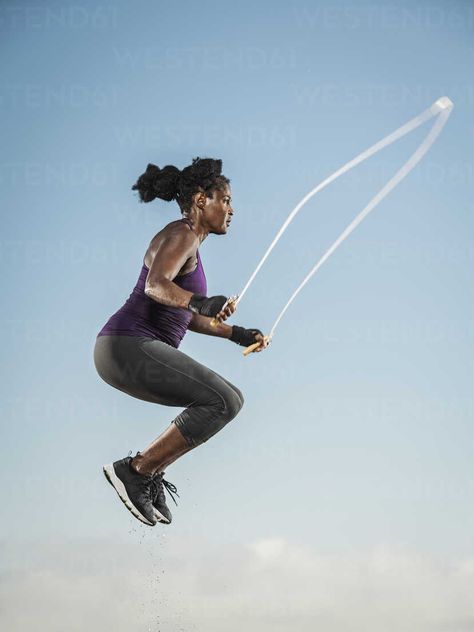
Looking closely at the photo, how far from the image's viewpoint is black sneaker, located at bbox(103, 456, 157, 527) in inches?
282

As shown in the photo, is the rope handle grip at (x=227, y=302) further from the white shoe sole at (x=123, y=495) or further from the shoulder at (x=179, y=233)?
the white shoe sole at (x=123, y=495)

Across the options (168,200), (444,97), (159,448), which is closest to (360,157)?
(444,97)

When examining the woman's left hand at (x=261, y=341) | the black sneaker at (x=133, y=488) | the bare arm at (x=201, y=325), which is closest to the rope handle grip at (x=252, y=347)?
the woman's left hand at (x=261, y=341)

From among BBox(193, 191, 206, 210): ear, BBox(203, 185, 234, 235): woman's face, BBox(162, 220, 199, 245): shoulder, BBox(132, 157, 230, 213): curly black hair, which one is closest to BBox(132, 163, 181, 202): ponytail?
BBox(132, 157, 230, 213): curly black hair

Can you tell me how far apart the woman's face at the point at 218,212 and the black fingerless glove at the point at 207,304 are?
0.96 metres

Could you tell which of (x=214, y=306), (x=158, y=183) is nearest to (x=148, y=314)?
(x=214, y=306)

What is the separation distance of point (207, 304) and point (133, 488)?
1581 millimetres

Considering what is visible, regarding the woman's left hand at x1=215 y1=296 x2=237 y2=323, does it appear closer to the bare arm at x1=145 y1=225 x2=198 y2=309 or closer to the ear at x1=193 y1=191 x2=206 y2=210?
the bare arm at x1=145 y1=225 x2=198 y2=309

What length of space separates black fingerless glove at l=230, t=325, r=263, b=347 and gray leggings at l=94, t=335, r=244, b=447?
0.30 meters

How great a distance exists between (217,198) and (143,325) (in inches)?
44.7

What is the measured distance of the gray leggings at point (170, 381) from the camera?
6.93 meters

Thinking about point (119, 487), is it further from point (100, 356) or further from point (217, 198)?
point (217, 198)

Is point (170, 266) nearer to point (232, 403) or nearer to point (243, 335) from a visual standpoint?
point (243, 335)

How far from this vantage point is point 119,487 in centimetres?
720
